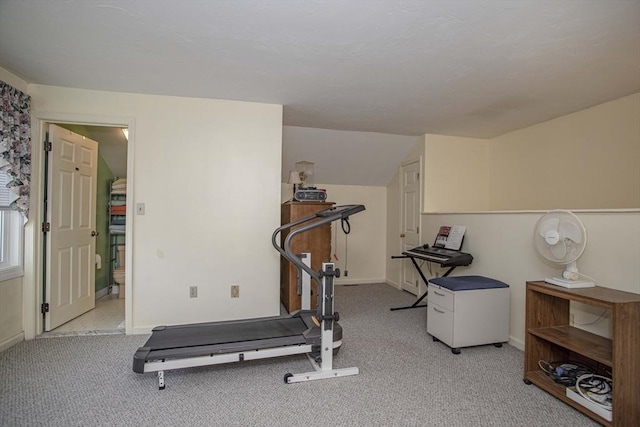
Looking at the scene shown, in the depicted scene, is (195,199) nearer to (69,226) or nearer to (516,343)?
(69,226)

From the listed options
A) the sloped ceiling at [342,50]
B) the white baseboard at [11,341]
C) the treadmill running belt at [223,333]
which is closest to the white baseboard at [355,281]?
the treadmill running belt at [223,333]

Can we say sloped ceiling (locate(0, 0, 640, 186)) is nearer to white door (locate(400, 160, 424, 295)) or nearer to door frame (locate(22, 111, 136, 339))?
door frame (locate(22, 111, 136, 339))

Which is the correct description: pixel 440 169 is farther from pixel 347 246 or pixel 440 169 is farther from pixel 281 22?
pixel 281 22

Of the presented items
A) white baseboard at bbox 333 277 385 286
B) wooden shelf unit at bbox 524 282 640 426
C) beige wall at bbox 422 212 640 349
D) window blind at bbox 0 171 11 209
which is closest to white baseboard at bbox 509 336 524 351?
beige wall at bbox 422 212 640 349

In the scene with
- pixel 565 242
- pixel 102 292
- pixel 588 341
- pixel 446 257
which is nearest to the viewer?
pixel 588 341

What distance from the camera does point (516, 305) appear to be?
2.75m

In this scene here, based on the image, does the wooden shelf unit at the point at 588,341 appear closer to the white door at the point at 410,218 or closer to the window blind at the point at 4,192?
the white door at the point at 410,218

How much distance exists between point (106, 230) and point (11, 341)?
1.87 metres

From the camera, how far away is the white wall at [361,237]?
16.8ft

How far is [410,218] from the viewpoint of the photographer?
4621 millimetres

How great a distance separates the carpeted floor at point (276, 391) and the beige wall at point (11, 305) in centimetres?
10

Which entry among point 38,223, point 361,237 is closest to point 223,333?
point 38,223

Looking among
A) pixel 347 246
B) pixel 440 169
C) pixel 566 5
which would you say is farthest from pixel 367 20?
pixel 347 246

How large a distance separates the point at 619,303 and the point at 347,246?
3667 mm
